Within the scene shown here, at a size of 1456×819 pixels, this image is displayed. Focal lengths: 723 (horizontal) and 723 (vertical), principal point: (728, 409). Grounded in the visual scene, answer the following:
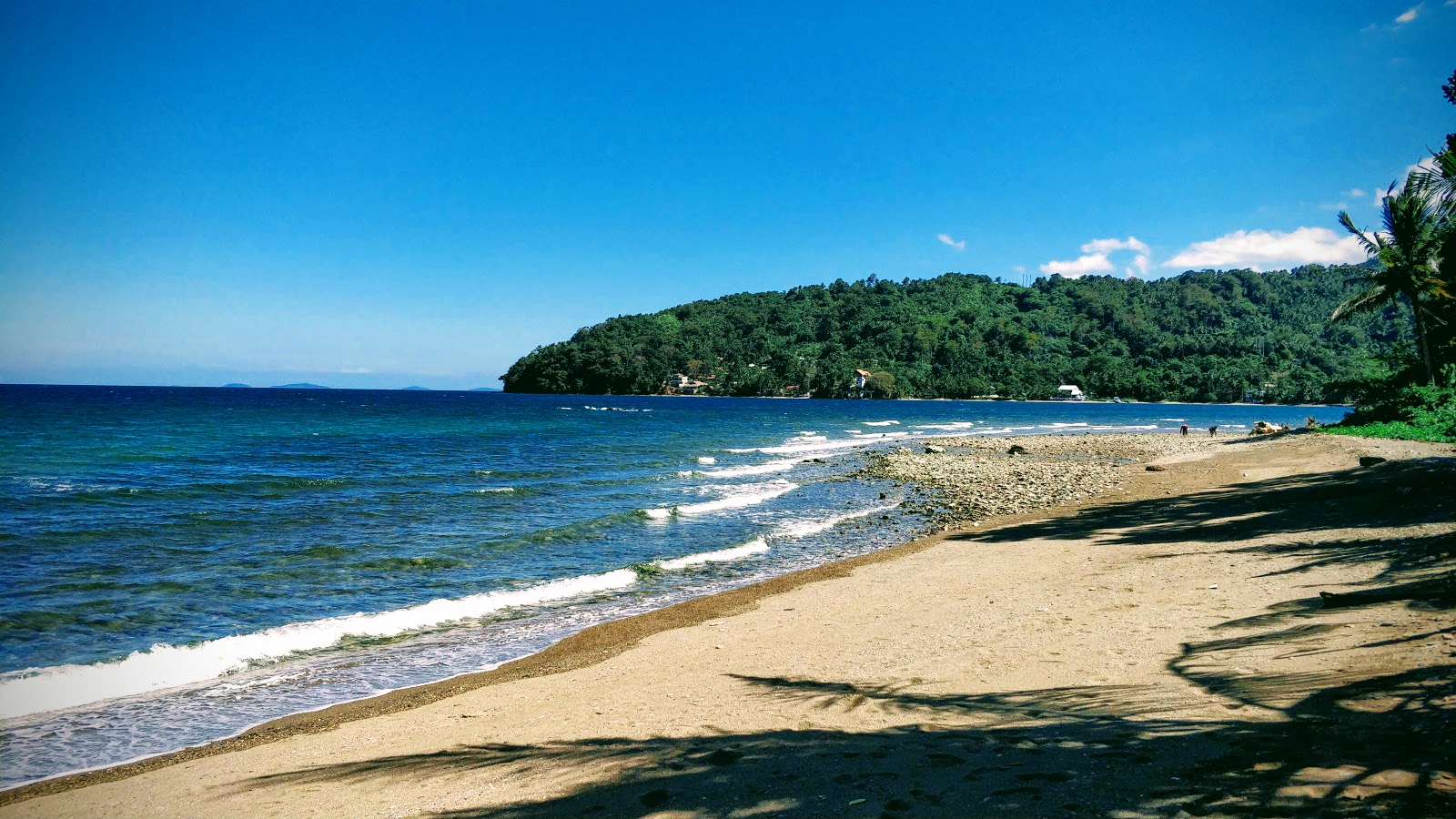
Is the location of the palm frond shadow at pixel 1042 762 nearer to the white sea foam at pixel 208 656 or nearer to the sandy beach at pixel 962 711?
the sandy beach at pixel 962 711

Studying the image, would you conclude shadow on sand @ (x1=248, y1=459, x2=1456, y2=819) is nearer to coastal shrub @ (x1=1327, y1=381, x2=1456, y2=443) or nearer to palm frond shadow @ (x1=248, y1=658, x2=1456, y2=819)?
palm frond shadow @ (x1=248, y1=658, x2=1456, y2=819)

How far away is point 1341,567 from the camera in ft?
27.7

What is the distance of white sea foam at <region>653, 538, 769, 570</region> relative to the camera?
15.0 m

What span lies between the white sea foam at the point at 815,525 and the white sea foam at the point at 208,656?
7073mm

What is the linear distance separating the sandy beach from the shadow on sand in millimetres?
23

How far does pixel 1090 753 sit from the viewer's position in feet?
14.6

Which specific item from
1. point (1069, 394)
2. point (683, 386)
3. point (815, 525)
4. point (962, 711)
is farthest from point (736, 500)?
point (1069, 394)

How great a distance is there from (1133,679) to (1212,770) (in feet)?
6.39

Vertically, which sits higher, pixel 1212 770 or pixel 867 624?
pixel 1212 770

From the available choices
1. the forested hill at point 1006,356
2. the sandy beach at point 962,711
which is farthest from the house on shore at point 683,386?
the sandy beach at point 962,711

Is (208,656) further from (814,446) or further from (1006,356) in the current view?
Result: (1006,356)

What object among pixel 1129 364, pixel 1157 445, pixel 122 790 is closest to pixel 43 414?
pixel 122 790

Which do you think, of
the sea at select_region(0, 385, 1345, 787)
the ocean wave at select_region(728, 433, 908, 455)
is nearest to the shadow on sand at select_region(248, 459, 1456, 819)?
the sea at select_region(0, 385, 1345, 787)

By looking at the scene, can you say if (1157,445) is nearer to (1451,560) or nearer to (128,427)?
(1451,560)
